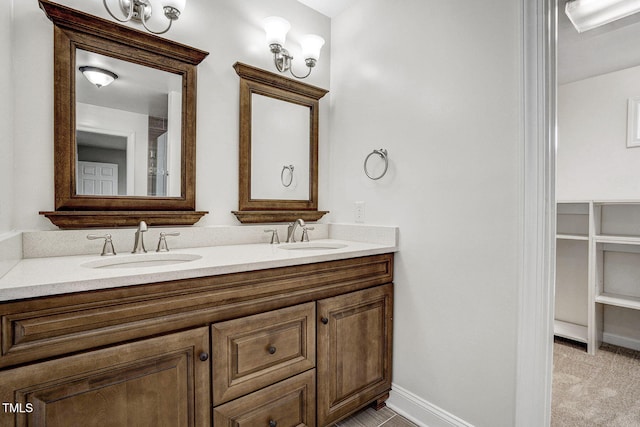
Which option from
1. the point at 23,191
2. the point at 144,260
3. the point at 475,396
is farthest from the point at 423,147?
the point at 23,191

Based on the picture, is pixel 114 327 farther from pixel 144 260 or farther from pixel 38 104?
pixel 38 104

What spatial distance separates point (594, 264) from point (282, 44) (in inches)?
111

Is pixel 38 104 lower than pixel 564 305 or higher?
higher

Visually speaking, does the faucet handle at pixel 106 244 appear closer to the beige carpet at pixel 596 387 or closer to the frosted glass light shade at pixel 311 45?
the frosted glass light shade at pixel 311 45

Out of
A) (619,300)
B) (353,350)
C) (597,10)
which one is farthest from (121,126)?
(619,300)

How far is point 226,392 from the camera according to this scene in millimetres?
1123

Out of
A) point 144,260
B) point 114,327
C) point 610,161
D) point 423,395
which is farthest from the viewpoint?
point 610,161

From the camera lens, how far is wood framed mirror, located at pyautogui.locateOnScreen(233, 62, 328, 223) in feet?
5.94

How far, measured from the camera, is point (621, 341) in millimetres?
2541

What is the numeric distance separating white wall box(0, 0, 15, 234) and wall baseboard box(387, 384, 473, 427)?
1910 mm

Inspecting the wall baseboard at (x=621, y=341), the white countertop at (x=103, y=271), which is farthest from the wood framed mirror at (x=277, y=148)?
the wall baseboard at (x=621, y=341)

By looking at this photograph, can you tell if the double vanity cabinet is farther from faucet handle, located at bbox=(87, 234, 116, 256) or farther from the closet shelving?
the closet shelving

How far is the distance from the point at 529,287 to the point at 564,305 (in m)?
2.18

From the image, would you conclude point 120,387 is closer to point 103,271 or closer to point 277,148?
point 103,271
